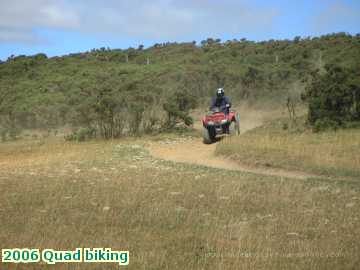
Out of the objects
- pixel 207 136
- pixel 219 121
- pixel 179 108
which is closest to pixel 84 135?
pixel 179 108

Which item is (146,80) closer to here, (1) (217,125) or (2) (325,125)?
(1) (217,125)

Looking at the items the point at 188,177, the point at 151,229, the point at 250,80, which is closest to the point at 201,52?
the point at 250,80

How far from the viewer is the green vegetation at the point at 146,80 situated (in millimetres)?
23141

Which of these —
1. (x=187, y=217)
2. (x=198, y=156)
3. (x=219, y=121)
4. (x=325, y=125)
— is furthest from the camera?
(x=325, y=125)

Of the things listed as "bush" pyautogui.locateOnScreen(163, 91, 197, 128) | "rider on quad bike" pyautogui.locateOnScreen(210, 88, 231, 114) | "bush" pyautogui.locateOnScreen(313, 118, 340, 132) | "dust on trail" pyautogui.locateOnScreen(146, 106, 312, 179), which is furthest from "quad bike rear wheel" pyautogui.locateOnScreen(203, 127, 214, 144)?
"bush" pyautogui.locateOnScreen(163, 91, 197, 128)

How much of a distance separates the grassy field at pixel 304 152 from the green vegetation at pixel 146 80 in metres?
5.63

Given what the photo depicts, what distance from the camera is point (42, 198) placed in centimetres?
894

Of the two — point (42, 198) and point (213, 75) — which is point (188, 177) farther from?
point (213, 75)

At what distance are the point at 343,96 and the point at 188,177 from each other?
1003 centimetres

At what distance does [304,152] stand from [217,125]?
5.61 meters

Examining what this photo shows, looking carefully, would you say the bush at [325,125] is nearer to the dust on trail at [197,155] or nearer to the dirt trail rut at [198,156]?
the dust on trail at [197,155]

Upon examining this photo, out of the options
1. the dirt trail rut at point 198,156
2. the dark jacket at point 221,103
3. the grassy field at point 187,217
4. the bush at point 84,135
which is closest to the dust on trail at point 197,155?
the dirt trail rut at point 198,156

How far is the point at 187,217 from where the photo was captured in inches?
299

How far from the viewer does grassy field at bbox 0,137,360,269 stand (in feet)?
18.9
